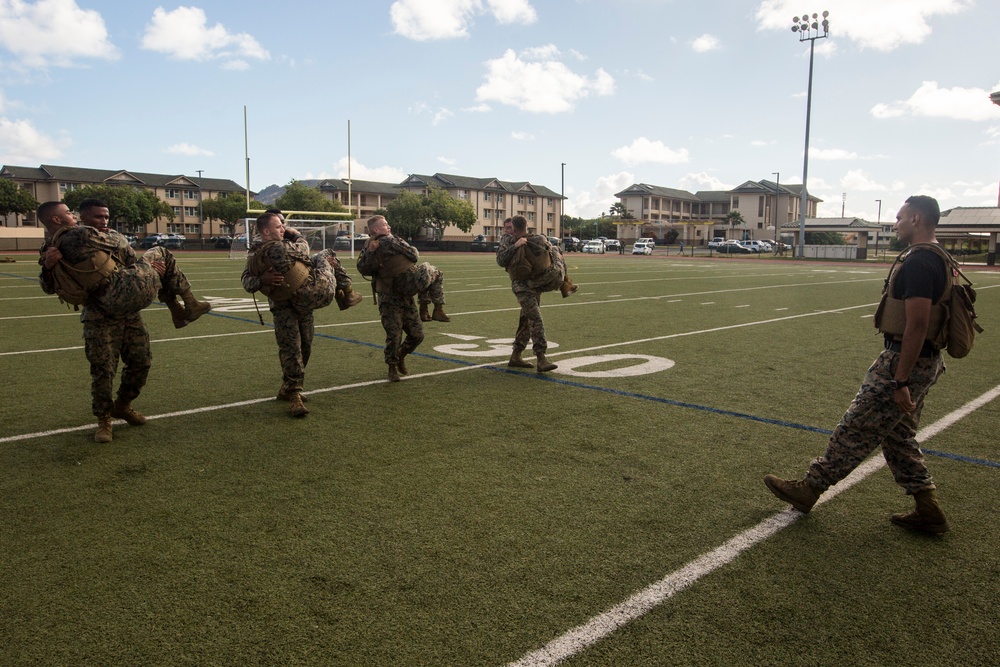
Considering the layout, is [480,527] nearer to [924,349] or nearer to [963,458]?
[924,349]

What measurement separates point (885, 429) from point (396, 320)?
16.7 feet

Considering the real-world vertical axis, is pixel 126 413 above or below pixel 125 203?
below

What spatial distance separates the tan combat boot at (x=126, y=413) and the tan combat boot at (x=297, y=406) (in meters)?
1.18

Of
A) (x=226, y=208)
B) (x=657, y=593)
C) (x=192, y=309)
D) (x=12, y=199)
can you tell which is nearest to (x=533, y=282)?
(x=192, y=309)

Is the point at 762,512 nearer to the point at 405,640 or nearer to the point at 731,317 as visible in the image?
the point at 405,640

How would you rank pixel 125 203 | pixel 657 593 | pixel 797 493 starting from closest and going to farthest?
1. pixel 657 593
2. pixel 797 493
3. pixel 125 203

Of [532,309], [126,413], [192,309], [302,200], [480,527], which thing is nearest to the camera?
[480,527]

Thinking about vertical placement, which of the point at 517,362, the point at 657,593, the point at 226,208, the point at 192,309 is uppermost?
the point at 226,208

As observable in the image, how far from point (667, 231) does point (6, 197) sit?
281 feet

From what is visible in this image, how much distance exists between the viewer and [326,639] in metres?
2.92

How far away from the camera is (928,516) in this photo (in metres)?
3.91

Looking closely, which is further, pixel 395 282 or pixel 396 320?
pixel 396 320

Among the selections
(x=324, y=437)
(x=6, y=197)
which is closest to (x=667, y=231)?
(x=6, y=197)

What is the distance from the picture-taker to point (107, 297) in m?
5.34
